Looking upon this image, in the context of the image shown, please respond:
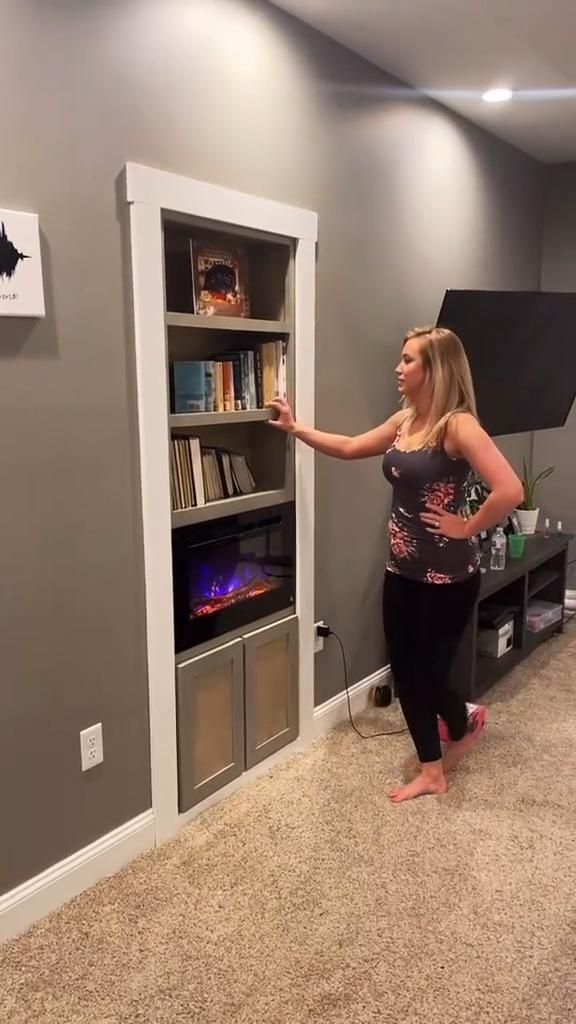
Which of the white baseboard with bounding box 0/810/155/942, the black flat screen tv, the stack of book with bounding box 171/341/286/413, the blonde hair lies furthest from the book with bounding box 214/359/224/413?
the white baseboard with bounding box 0/810/155/942

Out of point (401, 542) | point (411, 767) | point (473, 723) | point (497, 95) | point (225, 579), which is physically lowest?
point (411, 767)

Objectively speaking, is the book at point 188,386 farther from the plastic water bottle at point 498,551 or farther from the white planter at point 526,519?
the white planter at point 526,519

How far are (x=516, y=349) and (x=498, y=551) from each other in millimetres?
897

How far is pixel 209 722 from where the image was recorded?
2.46m

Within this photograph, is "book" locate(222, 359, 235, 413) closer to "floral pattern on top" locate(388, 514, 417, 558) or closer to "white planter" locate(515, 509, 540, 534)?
"floral pattern on top" locate(388, 514, 417, 558)

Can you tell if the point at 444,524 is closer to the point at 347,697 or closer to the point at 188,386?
the point at 188,386

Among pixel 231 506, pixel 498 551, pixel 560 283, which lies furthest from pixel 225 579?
pixel 560 283

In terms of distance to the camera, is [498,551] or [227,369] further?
[498,551]

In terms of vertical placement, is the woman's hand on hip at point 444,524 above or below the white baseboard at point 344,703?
above

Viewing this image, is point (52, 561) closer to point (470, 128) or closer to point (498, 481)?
point (498, 481)

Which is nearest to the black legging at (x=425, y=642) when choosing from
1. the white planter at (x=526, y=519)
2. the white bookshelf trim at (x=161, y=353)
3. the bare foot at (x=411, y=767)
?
the bare foot at (x=411, y=767)

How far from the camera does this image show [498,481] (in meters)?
2.28

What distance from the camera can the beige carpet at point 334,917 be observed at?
1746 millimetres

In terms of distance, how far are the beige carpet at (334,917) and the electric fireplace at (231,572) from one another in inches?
22.7
